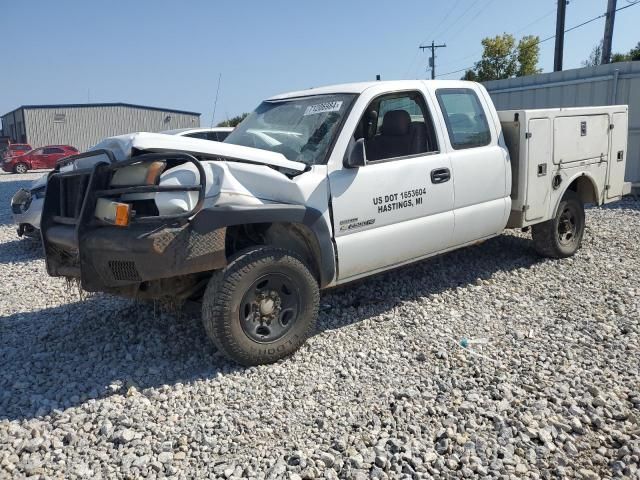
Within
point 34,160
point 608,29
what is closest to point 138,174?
point 608,29

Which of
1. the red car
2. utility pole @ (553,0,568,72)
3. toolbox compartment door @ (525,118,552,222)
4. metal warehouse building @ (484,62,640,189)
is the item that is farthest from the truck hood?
the red car

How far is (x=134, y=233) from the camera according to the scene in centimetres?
346

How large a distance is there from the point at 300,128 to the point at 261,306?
1557 mm

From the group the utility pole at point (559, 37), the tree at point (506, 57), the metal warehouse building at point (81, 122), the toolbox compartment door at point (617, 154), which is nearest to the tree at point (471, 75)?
the tree at point (506, 57)

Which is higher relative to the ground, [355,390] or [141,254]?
[141,254]

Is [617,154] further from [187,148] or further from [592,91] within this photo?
[187,148]

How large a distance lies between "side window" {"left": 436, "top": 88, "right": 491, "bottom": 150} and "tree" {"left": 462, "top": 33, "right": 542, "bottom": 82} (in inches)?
1337

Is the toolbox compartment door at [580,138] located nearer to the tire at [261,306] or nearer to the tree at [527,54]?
the tire at [261,306]

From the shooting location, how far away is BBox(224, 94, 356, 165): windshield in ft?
14.3

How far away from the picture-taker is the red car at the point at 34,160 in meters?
29.4

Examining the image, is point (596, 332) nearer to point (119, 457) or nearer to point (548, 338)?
point (548, 338)

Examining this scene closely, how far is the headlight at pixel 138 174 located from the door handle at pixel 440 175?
227cm

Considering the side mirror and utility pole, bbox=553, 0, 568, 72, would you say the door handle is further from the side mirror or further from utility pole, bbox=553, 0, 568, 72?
utility pole, bbox=553, 0, 568, 72

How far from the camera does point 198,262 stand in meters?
3.57
